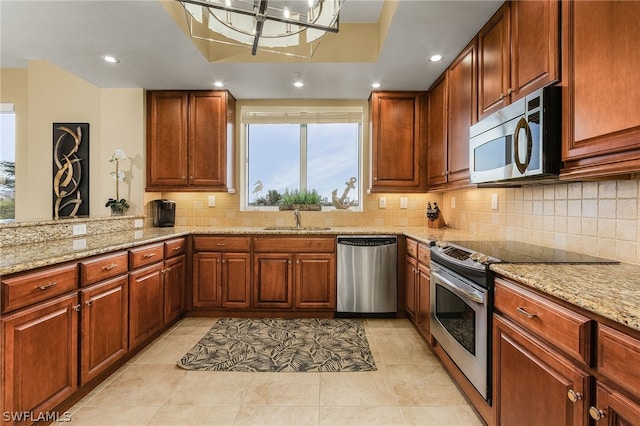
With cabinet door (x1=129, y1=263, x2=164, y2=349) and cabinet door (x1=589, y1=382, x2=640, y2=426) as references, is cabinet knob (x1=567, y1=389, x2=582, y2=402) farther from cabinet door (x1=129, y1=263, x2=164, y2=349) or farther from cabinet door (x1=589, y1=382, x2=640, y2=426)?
cabinet door (x1=129, y1=263, x2=164, y2=349)

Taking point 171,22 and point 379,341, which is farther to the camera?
point 379,341

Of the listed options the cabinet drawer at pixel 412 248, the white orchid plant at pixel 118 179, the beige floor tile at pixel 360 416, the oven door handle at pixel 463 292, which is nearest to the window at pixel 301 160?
the cabinet drawer at pixel 412 248

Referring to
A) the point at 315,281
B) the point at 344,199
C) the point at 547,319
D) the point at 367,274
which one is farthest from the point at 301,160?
the point at 547,319

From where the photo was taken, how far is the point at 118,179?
11.4ft

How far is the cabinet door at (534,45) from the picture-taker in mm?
1557

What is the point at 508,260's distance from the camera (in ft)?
5.31

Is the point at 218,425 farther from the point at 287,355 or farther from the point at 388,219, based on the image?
the point at 388,219

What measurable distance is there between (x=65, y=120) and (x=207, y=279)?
2501mm

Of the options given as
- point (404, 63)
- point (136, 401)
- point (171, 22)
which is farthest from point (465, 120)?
point (136, 401)

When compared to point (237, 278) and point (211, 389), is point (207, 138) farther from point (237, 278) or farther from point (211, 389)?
point (211, 389)

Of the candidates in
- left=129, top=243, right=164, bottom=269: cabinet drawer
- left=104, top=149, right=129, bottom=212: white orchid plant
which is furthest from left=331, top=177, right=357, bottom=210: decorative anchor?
left=104, top=149, right=129, bottom=212: white orchid plant

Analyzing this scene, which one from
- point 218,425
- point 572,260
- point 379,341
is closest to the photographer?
point 572,260

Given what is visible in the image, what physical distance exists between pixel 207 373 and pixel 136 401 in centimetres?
44

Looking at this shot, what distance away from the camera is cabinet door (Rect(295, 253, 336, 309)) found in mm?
3301
